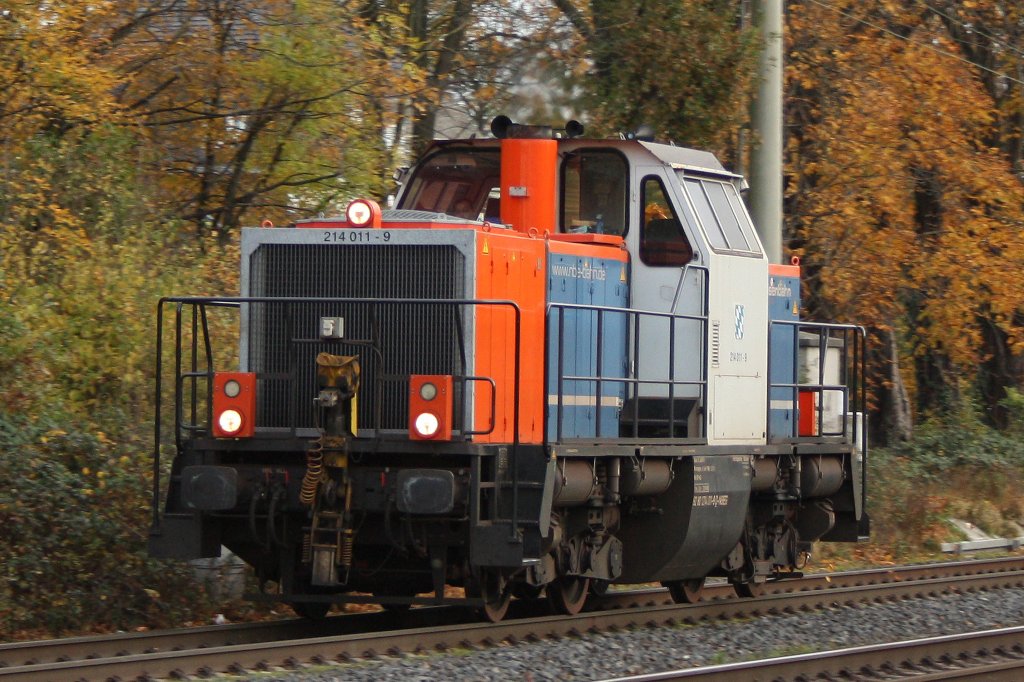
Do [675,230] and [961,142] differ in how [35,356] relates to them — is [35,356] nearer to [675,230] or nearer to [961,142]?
[675,230]

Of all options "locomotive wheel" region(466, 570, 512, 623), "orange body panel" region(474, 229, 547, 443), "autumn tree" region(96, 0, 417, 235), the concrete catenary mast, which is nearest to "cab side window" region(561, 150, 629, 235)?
"orange body panel" region(474, 229, 547, 443)

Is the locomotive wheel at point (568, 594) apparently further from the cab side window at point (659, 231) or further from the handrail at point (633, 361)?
the cab side window at point (659, 231)

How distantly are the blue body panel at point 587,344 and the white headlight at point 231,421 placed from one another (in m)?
1.98

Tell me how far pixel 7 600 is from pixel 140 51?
7367 millimetres

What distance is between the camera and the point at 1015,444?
23375mm

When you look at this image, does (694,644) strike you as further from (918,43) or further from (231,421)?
(918,43)

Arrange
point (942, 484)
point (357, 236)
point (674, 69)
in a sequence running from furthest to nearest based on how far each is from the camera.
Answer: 1. point (942, 484)
2. point (674, 69)
3. point (357, 236)

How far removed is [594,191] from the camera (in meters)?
10.7

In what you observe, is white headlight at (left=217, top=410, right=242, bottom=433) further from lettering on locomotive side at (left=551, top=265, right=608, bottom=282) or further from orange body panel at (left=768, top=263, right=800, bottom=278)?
orange body panel at (left=768, top=263, right=800, bottom=278)

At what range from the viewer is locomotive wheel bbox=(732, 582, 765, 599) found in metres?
12.3

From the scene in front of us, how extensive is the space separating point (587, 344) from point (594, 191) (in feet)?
4.03

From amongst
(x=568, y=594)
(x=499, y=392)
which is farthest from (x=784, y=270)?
(x=499, y=392)

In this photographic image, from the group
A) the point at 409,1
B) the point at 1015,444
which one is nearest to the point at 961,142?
the point at 1015,444

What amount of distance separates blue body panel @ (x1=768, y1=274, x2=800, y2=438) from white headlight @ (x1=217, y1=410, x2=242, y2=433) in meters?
4.64
